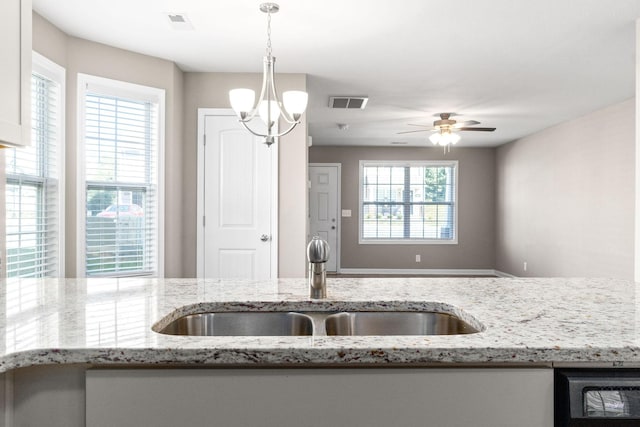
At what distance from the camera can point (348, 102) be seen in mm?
5363

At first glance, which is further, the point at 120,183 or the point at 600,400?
the point at 120,183

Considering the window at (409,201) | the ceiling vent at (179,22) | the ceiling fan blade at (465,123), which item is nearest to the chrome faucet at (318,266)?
the ceiling vent at (179,22)

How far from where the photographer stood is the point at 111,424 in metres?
0.98

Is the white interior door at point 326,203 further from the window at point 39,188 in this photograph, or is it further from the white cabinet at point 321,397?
the white cabinet at point 321,397

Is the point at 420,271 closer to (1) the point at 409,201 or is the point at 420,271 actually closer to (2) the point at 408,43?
(1) the point at 409,201

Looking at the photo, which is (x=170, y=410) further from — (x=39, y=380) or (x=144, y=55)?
(x=144, y=55)

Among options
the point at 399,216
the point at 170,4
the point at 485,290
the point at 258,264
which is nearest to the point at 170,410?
the point at 485,290

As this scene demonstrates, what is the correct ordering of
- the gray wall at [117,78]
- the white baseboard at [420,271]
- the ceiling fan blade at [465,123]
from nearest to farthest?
the gray wall at [117,78] → the ceiling fan blade at [465,123] → the white baseboard at [420,271]

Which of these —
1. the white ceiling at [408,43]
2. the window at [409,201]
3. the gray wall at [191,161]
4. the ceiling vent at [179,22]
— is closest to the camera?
the white ceiling at [408,43]

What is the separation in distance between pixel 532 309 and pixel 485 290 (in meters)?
0.33

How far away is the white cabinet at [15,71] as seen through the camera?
1436 millimetres

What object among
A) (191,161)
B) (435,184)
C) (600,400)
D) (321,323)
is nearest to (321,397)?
(321,323)

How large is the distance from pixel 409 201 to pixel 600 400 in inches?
318

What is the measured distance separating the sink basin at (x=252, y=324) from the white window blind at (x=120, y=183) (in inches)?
109
